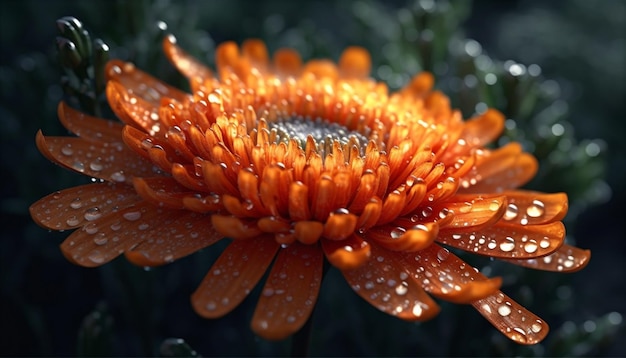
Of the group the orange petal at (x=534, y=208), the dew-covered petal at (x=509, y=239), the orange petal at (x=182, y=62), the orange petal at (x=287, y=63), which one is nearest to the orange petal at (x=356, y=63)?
the orange petal at (x=287, y=63)

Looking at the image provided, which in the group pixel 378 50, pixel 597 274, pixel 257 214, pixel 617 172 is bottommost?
pixel 597 274

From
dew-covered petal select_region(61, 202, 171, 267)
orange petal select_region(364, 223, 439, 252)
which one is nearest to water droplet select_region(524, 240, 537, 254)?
orange petal select_region(364, 223, 439, 252)

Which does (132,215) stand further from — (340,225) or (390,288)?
(390,288)

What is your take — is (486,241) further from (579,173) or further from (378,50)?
(378,50)

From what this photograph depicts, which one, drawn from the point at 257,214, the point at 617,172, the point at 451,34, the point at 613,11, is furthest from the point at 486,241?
the point at 613,11

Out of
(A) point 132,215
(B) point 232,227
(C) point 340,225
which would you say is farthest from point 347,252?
(A) point 132,215

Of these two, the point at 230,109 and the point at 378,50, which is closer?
the point at 230,109

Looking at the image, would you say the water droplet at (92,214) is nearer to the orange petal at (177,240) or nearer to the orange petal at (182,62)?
the orange petal at (177,240)
